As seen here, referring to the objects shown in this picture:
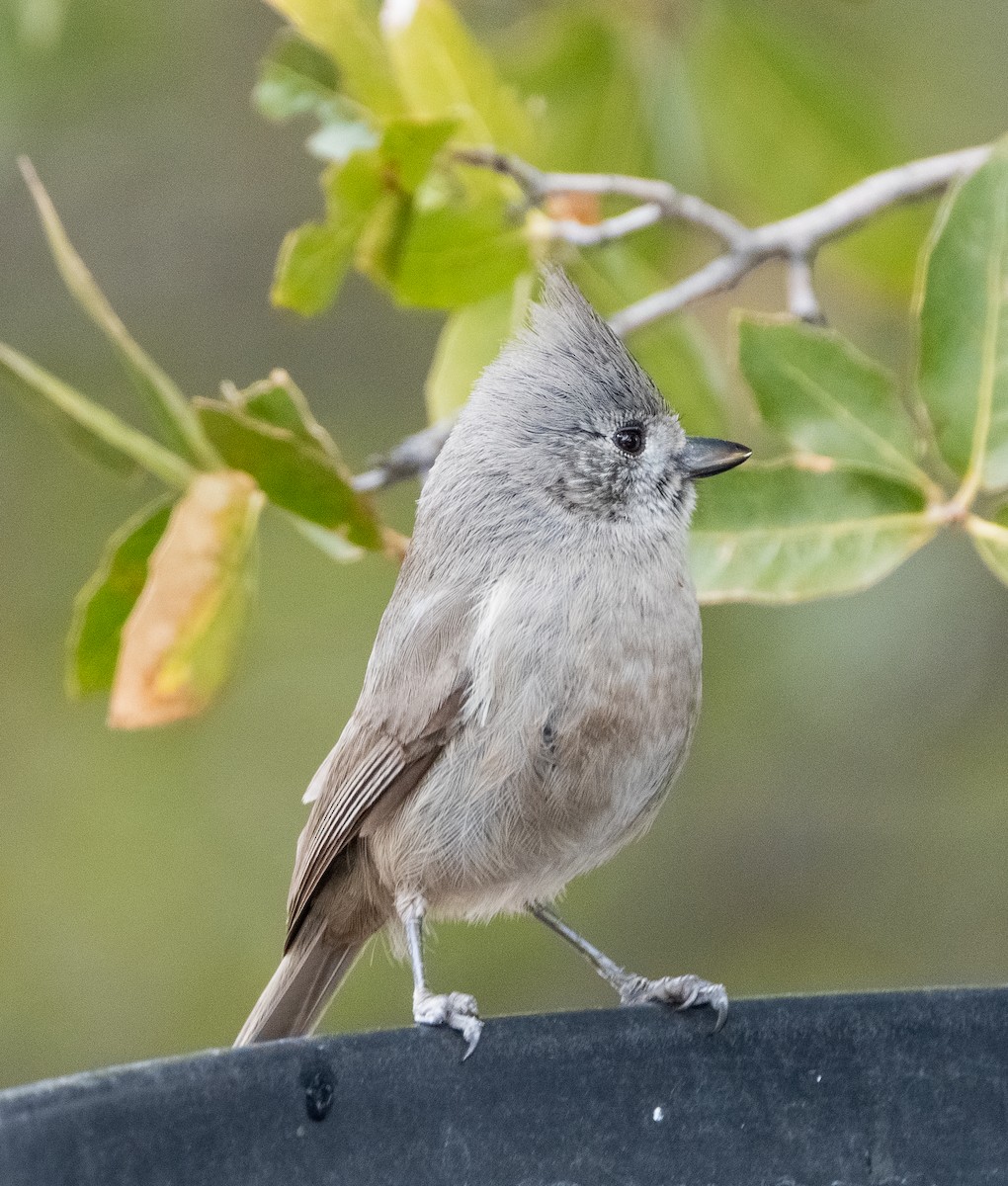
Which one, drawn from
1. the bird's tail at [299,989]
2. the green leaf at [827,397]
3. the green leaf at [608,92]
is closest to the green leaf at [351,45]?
the green leaf at [608,92]

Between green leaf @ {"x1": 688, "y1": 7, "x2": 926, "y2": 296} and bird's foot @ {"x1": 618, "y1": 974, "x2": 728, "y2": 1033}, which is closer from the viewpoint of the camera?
bird's foot @ {"x1": 618, "y1": 974, "x2": 728, "y2": 1033}

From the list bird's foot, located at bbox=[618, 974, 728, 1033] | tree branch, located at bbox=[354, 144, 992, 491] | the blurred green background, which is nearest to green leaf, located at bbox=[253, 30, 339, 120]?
tree branch, located at bbox=[354, 144, 992, 491]

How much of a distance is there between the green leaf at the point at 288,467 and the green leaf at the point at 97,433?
128 millimetres

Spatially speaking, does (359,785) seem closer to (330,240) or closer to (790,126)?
(330,240)

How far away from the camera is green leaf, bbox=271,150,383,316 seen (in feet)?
8.96

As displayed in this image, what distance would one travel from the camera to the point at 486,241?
2977mm

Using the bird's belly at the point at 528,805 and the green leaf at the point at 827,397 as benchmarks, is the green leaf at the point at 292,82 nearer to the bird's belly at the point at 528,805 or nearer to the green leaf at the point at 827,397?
the green leaf at the point at 827,397

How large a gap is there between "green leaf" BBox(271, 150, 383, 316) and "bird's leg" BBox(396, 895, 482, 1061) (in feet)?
3.35

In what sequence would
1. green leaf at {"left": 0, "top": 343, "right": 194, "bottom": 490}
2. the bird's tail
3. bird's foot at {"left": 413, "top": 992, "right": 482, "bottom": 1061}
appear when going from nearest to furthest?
bird's foot at {"left": 413, "top": 992, "right": 482, "bottom": 1061} → green leaf at {"left": 0, "top": 343, "right": 194, "bottom": 490} → the bird's tail

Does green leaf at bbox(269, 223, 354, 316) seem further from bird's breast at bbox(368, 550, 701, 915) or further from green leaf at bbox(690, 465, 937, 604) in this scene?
green leaf at bbox(690, 465, 937, 604)

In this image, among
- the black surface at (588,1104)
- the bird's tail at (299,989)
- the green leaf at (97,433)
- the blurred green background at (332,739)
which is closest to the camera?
the black surface at (588,1104)

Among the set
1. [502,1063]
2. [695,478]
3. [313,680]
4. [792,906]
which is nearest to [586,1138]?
[502,1063]

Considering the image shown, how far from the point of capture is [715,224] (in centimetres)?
300

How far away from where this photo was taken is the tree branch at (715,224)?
2967 mm
